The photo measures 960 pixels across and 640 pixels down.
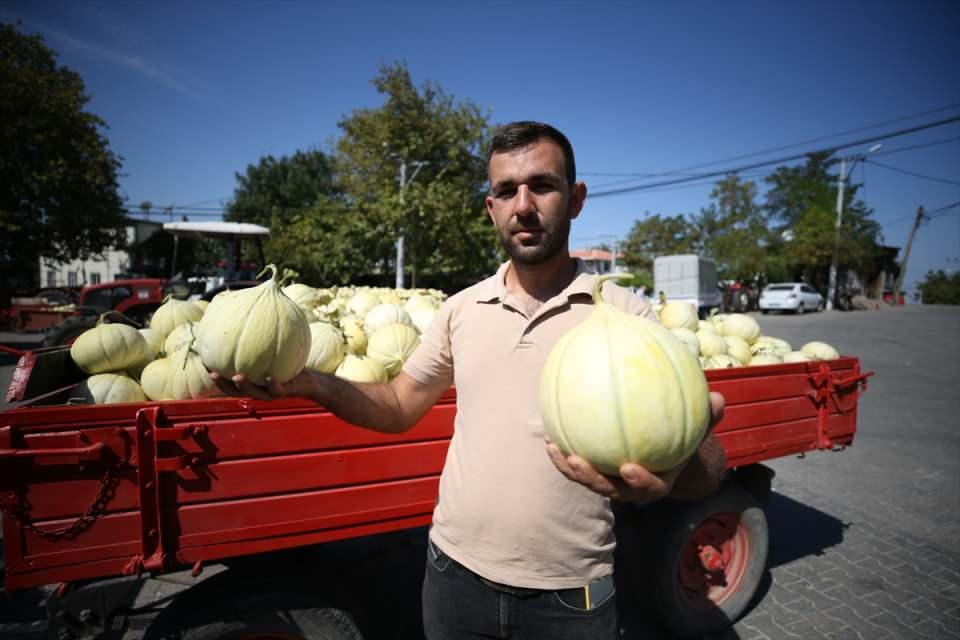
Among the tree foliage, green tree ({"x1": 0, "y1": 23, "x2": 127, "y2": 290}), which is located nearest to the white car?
the tree foliage

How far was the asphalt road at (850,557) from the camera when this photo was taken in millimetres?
3082

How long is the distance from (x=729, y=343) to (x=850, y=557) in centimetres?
201

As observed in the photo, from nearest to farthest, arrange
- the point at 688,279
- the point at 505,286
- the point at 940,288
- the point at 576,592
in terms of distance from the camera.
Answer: the point at 576,592, the point at 505,286, the point at 688,279, the point at 940,288

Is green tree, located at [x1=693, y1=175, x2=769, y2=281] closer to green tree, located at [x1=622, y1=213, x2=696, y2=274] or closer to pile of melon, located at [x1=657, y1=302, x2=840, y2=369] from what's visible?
green tree, located at [x1=622, y1=213, x2=696, y2=274]

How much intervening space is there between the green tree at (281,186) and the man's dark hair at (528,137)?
35.6 metres

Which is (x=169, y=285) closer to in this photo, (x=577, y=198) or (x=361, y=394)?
(x=361, y=394)

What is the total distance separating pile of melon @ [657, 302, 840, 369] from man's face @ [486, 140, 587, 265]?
7.12 feet

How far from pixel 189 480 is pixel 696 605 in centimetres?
312

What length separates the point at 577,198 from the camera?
187cm

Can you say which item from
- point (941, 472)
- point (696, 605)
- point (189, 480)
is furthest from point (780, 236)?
point (189, 480)

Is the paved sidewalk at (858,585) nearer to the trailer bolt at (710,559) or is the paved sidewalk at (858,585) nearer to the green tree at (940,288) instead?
the trailer bolt at (710,559)

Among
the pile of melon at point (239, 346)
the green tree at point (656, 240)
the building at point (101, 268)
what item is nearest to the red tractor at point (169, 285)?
the pile of melon at point (239, 346)

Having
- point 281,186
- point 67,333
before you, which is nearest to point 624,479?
point 67,333

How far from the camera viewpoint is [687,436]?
1.17 meters
